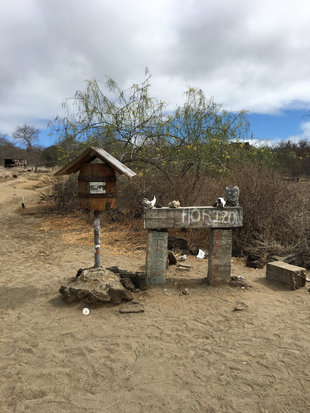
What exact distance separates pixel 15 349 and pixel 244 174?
6.64 metres

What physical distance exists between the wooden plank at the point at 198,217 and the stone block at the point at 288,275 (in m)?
1.18

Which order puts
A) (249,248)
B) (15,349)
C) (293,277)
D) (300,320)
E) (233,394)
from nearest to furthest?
(233,394), (15,349), (300,320), (293,277), (249,248)

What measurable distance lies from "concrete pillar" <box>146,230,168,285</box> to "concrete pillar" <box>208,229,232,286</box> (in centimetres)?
80

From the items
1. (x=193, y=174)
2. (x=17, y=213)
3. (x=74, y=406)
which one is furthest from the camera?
(x=17, y=213)

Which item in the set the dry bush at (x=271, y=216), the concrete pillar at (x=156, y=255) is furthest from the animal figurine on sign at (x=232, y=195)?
the dry bush at (x=271, y=216)

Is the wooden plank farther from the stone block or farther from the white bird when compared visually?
the white bird

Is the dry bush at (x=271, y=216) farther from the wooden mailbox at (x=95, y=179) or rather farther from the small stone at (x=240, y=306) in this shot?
the wooden mailbox at (x=95, y=179)

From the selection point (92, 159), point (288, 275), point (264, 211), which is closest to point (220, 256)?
point (288, 275)

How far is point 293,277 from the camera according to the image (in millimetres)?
5062

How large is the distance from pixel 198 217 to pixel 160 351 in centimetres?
227

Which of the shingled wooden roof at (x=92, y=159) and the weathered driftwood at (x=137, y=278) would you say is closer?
the shingled wooden roof at (x=92, y=159)

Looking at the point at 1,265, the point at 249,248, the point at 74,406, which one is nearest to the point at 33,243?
the point at 1,265

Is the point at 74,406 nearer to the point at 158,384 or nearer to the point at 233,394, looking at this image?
the point at 158,384

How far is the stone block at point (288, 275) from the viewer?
5.08m
